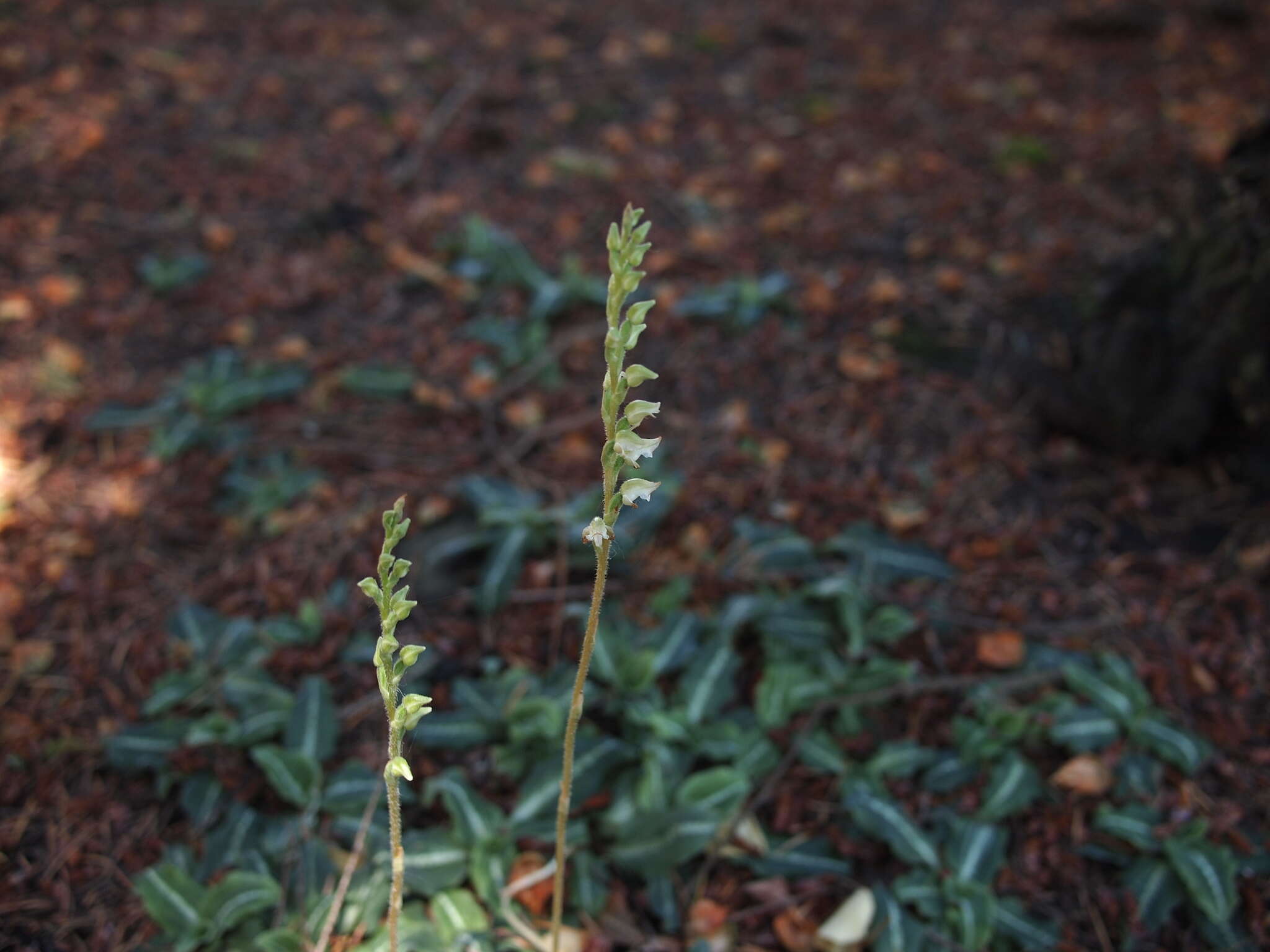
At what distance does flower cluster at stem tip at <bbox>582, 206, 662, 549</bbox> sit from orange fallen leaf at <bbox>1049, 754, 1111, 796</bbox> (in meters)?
1.87

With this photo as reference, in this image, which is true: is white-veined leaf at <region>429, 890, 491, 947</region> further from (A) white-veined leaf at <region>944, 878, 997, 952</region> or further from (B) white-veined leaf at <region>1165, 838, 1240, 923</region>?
(B) white-veined leaf at <region>1165, 838, 1240, 923</region>

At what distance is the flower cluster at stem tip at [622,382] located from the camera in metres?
1.59

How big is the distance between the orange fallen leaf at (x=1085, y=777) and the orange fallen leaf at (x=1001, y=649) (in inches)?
14.7

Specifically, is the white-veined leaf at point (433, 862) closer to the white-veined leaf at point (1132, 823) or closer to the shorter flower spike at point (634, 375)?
the shorter flower spike at point (634, 375)

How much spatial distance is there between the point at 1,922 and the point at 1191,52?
7805mm

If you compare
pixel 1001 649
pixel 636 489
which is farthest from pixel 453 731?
pixel 1001 649

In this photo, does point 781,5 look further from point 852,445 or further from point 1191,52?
point 852,445

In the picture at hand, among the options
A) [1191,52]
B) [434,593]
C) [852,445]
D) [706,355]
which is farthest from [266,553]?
[1191,52]

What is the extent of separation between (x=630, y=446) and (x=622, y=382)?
0.11 m

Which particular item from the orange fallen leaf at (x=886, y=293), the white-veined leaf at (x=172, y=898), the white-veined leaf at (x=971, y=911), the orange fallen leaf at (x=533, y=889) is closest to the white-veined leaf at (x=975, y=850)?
the white-veined leaf at (x=971, y=911)

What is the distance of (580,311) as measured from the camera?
15.1 feet

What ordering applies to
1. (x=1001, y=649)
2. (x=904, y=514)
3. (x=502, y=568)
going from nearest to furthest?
1. (x=1001, y=649)
2. (x=502, y=568)
3. (x=904, y=514)

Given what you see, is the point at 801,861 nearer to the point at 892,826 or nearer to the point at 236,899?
the point at 892,826

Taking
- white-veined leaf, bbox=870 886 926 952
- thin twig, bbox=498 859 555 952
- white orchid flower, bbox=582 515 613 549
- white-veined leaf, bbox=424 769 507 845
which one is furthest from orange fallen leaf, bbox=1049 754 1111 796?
white orchid flower, bbox=582 515 613 549
